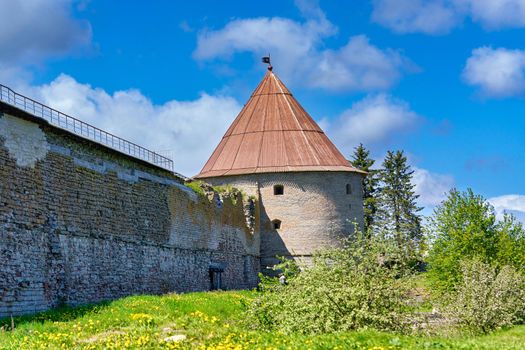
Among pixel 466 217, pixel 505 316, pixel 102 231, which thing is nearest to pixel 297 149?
pixel 466 217

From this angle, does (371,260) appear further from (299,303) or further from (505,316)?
(505,316)

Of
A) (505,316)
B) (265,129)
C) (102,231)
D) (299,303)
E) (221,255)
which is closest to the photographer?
(299,303)

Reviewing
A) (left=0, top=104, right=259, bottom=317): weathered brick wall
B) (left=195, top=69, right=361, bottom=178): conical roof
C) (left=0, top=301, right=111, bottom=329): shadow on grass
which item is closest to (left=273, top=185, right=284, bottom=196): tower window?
→ (left=195, top=69, right=361, bottom=178): conical roof

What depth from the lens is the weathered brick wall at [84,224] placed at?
1808 centimetres

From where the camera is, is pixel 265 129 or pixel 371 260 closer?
pixel 371 260

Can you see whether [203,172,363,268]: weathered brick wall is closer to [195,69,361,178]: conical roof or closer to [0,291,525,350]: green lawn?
[195,69,361,178]: conical roof

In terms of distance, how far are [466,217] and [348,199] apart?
12.0m

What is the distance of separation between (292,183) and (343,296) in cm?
2249

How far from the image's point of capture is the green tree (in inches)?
997

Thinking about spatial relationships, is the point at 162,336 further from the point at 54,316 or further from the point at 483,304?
the point at 483,304

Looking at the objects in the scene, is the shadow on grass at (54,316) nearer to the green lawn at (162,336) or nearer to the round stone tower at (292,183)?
the green lawn at (162,336)

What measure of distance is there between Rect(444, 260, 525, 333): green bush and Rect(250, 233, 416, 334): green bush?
228cm

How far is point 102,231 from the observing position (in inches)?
867

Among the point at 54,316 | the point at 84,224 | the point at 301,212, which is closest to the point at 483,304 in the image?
the point at 54,316
